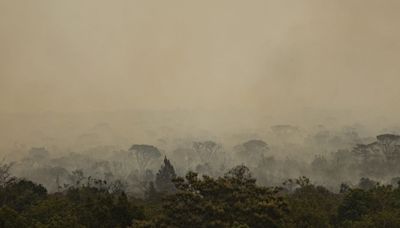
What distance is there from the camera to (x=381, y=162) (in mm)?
160000

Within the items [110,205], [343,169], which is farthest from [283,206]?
[343,169]

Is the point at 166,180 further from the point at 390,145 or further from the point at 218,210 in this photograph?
the point at 218,210

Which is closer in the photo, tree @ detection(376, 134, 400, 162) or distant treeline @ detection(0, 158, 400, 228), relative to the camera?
distant treeline @ detection(0, 158, 400, 228)

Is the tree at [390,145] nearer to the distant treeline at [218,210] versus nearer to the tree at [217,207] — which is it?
the distant treeline at [218,210]

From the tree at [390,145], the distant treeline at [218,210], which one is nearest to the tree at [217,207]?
the distant treeline at [218,210]

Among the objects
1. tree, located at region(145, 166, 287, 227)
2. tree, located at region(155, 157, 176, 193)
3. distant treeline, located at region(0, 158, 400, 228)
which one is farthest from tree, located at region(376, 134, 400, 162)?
tree, located at region(145, 166, 287, 227)

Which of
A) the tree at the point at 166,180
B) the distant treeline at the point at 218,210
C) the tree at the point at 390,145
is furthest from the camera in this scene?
the tree at the point at 390,145

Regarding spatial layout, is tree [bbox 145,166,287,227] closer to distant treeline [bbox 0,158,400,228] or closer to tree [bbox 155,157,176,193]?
distant treeline [bbox 0,158,400,228]

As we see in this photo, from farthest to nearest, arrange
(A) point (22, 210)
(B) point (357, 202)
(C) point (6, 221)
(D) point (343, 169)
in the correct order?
(D) point (343, 169), (A) point (22, 210), (B) point (357, 202), (C) point (6, 221)

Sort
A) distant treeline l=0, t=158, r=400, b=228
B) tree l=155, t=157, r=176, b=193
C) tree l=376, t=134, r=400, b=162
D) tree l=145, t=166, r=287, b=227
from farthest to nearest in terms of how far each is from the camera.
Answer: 1. tree l=376, t=134, r=400, b=162
2. tree l=155, t=157, r=176, b=193
3. distant treeline l=0, t=158, r=400, b=228
4. tree l=145, t=166, r=287, b=227

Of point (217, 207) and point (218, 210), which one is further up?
point (217, 207)

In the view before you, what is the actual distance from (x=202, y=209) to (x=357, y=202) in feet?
71.6

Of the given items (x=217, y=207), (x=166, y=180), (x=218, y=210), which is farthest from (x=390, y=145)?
(x=218, y=210)

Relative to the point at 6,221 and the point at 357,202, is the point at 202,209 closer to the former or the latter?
the point at 6,221
